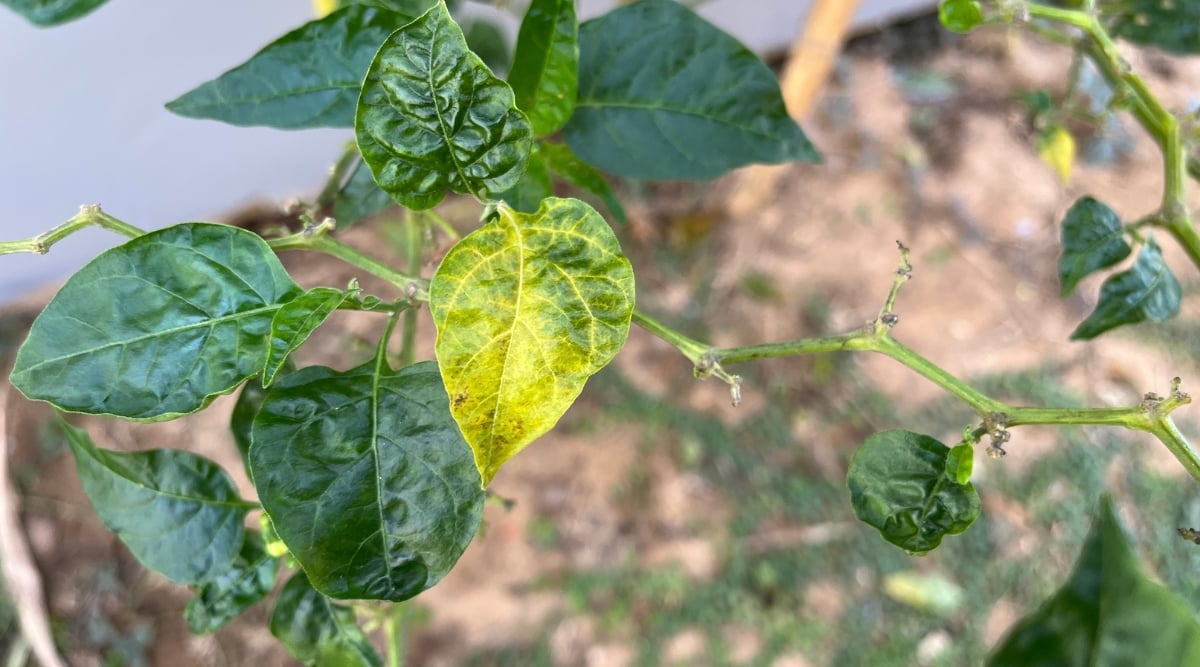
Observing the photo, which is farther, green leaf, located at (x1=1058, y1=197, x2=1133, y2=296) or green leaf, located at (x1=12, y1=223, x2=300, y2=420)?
green leaf, located at (x1=1058, y1=197, x2=1133, y2=296)

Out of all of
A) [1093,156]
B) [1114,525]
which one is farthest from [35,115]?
[1093,156]

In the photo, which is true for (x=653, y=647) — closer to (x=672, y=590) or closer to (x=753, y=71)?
(x=672, y=590)

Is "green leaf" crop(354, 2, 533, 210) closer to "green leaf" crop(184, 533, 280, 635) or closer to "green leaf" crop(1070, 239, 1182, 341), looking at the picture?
"green leaf" crop(184, 533, 280, 635)

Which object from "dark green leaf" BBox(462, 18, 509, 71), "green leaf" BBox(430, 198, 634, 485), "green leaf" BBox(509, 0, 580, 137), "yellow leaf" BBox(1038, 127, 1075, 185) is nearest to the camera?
"green leaf" BBox(430, 198, 634, 485)

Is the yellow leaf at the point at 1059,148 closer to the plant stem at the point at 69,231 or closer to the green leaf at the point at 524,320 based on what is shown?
the green leaf at the point at 524,320

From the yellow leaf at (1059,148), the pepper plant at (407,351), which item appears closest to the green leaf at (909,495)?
the pepper plant at (407,351)

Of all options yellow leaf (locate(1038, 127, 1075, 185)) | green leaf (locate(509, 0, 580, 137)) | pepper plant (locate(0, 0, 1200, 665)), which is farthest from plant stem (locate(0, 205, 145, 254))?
yellow leaf (locate(1038, 127, 1075, 185))
